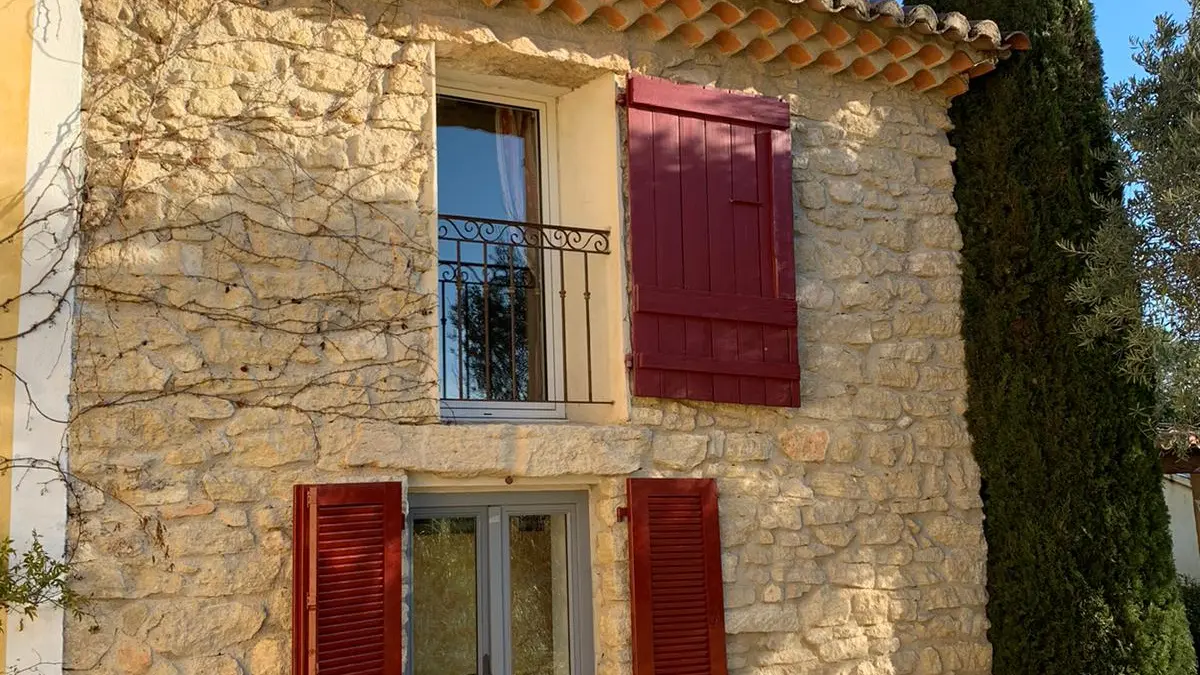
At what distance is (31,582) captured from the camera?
361 cm

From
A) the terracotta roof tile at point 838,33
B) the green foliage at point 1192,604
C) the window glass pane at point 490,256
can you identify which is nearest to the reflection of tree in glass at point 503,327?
the window glass pane at point 490,256

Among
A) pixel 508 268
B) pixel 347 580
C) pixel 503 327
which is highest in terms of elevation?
pixel 508 268

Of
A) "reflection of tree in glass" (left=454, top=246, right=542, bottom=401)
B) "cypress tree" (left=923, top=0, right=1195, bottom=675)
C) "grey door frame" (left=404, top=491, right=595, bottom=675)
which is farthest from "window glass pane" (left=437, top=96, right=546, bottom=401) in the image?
"cypress tree" (left=923, top=0, right=1195, bottom=675)

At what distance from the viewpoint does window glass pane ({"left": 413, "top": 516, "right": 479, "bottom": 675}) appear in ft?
15.1

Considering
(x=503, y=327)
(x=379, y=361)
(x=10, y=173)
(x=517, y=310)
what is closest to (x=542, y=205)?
(x=517, y=310)

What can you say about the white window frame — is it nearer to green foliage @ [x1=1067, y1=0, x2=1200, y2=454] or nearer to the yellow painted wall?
the yellow painted wall

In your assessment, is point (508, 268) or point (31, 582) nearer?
point (31, 582)

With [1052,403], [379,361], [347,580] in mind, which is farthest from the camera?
[1052,403]

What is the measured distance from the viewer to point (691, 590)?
480cm

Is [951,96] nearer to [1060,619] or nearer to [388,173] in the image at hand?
[1060,619]

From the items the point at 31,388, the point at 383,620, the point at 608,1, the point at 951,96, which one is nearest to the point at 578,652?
the point at 383,620

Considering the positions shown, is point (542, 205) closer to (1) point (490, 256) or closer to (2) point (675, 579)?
(1) point (490, 256)

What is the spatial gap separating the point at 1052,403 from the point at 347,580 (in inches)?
133

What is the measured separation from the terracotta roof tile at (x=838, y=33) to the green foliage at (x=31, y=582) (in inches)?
110
